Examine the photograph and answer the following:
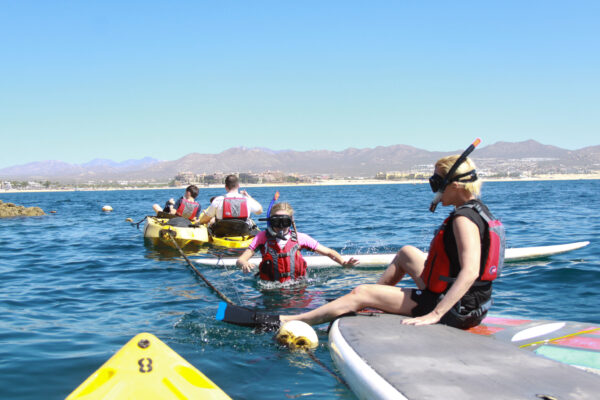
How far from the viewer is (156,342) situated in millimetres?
3141

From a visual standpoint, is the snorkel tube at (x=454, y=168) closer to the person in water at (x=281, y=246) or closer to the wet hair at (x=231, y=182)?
the person in water at (x=281, y=246)

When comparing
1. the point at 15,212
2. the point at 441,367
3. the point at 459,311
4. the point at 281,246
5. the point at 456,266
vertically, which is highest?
the point at 456,266

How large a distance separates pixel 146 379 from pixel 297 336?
1.87m

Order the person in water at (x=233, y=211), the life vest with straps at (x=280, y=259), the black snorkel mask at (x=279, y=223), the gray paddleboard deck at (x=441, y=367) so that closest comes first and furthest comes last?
the gray paddleboard deck at (x=441, y=367), the black snorkel mask at (x=279, y=223), the life vest with straps at (x=280, y=259), the person in water at (x=233, y=211)

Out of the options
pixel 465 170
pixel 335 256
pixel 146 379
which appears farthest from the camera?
pixel 335 256

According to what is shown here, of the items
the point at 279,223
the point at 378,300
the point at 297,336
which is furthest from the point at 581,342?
the point at 279,223

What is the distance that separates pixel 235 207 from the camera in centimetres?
1076

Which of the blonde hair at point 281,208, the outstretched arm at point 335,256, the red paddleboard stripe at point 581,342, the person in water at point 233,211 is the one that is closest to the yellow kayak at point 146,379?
the red paddleboard stripe at point 581,342

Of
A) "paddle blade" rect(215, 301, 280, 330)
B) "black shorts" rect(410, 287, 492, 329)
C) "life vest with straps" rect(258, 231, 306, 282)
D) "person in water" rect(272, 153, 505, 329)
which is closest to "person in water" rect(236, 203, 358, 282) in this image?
"life vest with straps" rect(258, 231, 306, 282)

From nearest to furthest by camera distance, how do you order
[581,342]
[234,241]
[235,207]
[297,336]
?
[581,342], [297,336], [235,207], [234,241]

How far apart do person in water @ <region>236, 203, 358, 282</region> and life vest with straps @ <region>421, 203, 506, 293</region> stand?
2.69 metres

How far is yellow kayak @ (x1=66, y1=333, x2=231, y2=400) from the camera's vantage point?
2.76m

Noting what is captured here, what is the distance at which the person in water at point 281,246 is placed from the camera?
6.65m

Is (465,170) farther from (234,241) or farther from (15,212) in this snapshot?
(15,212)
